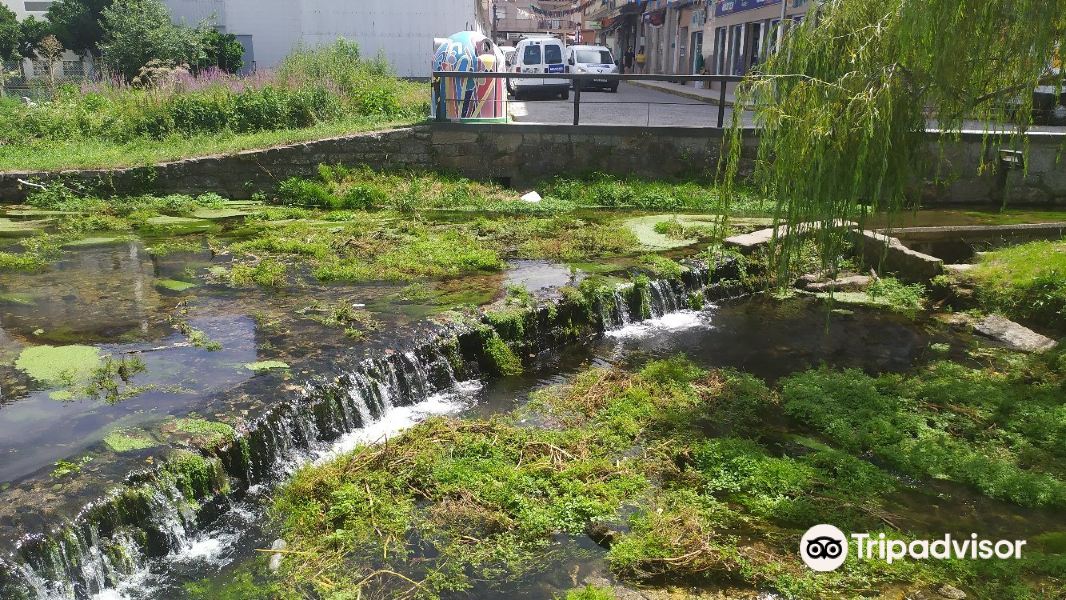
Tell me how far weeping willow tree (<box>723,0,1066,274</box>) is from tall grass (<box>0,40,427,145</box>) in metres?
11.1

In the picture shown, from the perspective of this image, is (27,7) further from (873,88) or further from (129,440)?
(873,88)

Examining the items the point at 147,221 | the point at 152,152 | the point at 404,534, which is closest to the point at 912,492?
the point at 404,534

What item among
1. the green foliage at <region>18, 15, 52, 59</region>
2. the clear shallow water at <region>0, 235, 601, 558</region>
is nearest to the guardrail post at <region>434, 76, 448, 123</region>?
the clear shallow water at <region>0, 235, 601, 558</region>

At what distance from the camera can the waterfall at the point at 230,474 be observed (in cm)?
460

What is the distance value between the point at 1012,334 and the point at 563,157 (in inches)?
356

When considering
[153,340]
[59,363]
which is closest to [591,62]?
[153,340]

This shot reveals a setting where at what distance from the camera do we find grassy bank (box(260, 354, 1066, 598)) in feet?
15.8

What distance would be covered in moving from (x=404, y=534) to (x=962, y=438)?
4485 millimetres

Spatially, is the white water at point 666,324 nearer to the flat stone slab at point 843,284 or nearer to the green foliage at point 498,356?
the green foliage at point 498,356

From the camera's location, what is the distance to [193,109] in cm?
1645

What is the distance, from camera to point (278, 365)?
7.08 meters

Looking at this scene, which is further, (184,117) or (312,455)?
(184,117)

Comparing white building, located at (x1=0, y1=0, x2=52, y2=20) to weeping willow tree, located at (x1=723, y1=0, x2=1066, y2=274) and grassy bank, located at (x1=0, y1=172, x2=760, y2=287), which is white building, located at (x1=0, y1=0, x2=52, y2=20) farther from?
weeping willow tree, located at (x1=723, y1=0, x2=1066, y2=274)

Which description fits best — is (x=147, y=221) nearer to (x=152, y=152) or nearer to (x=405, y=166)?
(x=152, y=152)
